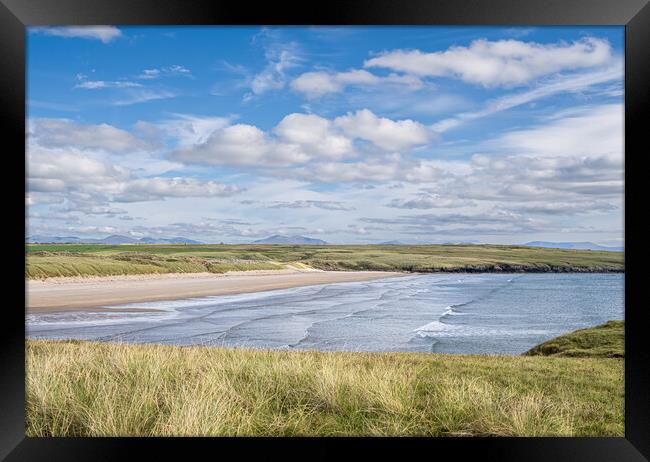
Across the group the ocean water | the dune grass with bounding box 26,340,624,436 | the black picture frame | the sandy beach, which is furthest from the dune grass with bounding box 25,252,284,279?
the black picture frame

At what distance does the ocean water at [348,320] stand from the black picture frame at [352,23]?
429cm

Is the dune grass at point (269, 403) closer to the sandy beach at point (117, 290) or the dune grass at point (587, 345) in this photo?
the dune grass at point (587, 345)

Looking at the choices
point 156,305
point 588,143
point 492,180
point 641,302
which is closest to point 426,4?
point 641,302

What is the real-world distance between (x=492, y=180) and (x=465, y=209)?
9.90 metres

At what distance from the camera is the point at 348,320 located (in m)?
18.3

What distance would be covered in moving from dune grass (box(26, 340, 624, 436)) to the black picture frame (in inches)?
14.5

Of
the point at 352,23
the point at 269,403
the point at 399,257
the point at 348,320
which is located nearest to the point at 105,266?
the point at 348,320

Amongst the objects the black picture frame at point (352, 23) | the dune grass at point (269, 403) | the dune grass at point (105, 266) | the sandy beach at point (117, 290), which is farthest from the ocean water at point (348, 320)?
the dune grass at point (105, 266)

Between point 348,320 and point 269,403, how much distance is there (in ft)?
49.2

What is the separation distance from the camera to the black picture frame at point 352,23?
259 centimetres

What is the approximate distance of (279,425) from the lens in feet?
10.2

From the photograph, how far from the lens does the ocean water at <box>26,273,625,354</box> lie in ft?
41.1

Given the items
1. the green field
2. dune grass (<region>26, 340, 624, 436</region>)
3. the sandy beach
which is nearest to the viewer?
dune grass (<region>26, 340, 624, 436</region>)

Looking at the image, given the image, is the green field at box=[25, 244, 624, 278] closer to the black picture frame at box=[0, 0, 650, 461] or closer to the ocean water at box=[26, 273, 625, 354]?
the ocean water at box=[26, 273, 625, 354]
